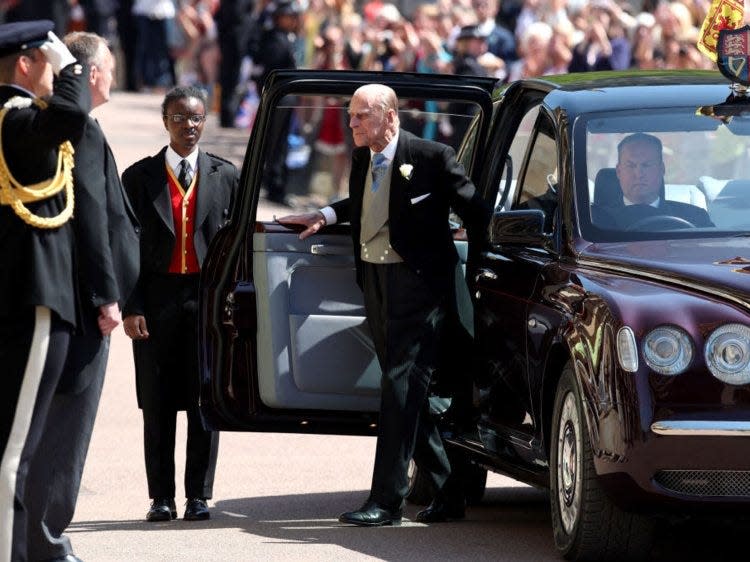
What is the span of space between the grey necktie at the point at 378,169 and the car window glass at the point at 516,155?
22.7 inches

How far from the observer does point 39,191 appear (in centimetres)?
662

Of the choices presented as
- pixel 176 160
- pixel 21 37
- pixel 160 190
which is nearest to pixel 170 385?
pixel 160 190

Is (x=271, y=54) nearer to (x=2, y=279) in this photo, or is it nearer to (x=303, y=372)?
(x=303, y=372)

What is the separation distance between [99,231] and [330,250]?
2.15 meters

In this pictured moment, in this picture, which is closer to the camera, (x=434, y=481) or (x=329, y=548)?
(x=329, y=548)

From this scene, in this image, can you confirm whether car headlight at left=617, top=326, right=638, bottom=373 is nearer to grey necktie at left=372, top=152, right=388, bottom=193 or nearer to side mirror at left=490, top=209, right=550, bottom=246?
side mirror at left=490, top=209, right=550, bottom=246

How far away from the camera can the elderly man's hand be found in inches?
347

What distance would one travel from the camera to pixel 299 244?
8875mm

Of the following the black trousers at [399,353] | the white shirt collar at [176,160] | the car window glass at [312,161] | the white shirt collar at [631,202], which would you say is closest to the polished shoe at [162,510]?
the black trousers at [399,353]

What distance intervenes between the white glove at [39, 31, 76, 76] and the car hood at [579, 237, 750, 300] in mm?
2112

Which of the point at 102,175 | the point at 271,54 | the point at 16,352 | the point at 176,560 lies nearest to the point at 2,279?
the point at 16,352

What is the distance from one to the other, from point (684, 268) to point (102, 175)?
199 cm

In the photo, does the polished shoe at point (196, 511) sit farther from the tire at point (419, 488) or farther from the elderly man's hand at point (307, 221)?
the elderly man's hand at point (307, 221)

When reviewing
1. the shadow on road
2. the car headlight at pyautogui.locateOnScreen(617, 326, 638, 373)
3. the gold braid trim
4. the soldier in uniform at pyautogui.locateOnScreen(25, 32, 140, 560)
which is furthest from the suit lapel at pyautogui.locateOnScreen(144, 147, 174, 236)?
the car headlight at pyautogui.locateOnScreen(617, 326, 638, 373)
